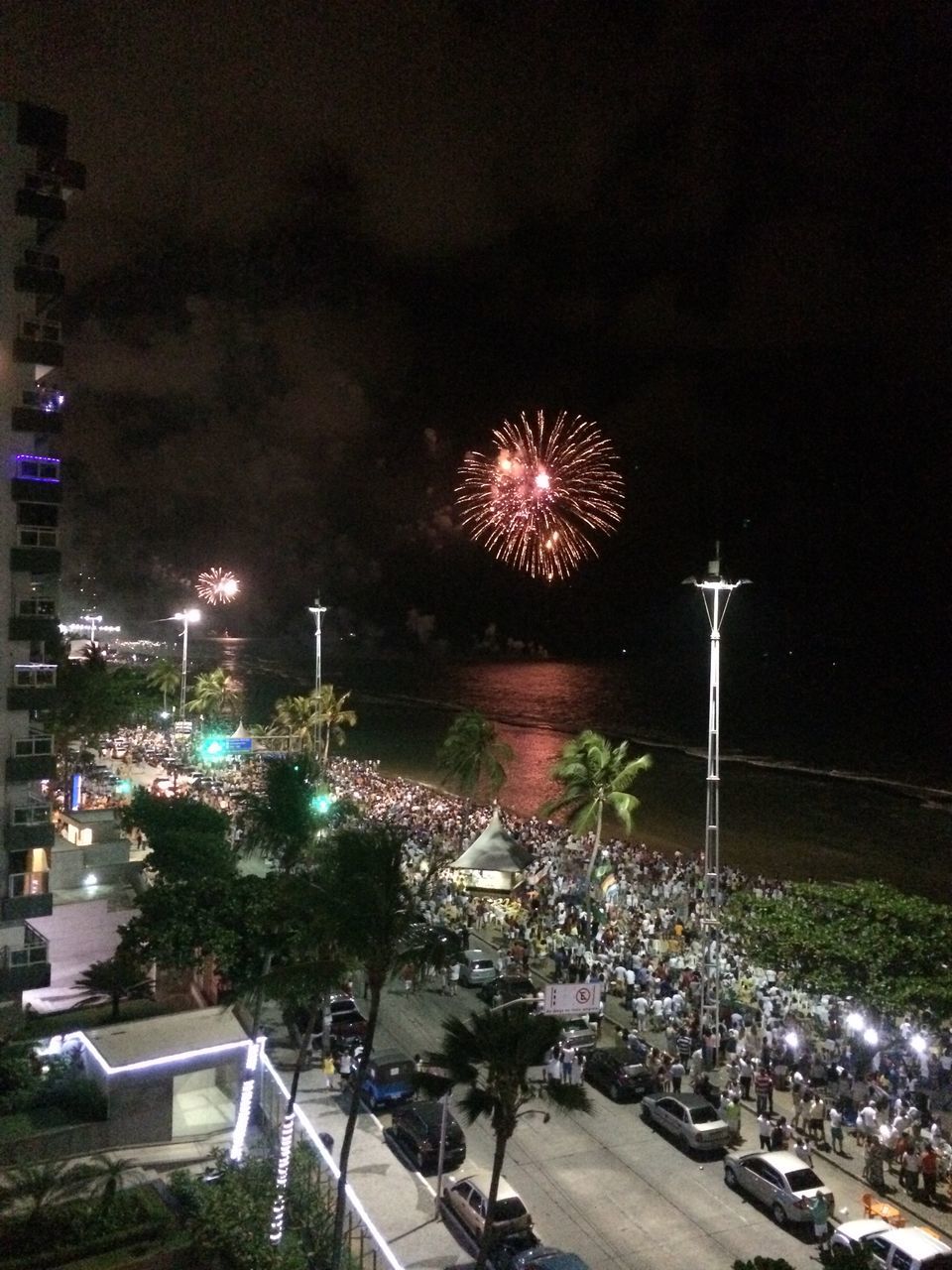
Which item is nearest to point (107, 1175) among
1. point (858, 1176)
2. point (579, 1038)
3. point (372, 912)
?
point (372, 912)

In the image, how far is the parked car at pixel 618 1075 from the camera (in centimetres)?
2008

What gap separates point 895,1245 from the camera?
13.7m

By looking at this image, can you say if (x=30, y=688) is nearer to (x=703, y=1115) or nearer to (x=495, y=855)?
(x=495, y=855)

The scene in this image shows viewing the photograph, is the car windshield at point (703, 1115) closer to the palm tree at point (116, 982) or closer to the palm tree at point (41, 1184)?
the palm tree at point (41, 1184)

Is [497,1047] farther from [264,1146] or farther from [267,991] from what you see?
[264,1146]

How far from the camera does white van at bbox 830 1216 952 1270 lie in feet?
43.8

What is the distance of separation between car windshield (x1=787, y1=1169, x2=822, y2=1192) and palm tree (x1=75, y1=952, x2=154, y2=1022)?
518 inches

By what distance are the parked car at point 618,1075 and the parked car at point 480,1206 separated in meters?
4.52

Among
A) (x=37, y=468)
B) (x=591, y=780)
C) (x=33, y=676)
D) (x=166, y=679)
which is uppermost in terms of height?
(x=37, y=468)

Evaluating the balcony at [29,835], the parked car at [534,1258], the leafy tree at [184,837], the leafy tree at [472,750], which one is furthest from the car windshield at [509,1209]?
the leafy tree at [472,750]

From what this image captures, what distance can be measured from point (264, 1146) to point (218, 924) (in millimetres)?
4614

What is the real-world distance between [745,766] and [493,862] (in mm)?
71942

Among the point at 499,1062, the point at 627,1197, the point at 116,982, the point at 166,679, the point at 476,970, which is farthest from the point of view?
the point at 166,679

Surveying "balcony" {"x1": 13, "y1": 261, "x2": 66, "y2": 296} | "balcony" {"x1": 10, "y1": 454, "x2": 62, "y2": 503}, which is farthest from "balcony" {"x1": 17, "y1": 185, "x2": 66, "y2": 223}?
"balcony" {"x1": 10, "y1": 454, "x2": 62, "y2": 503}
